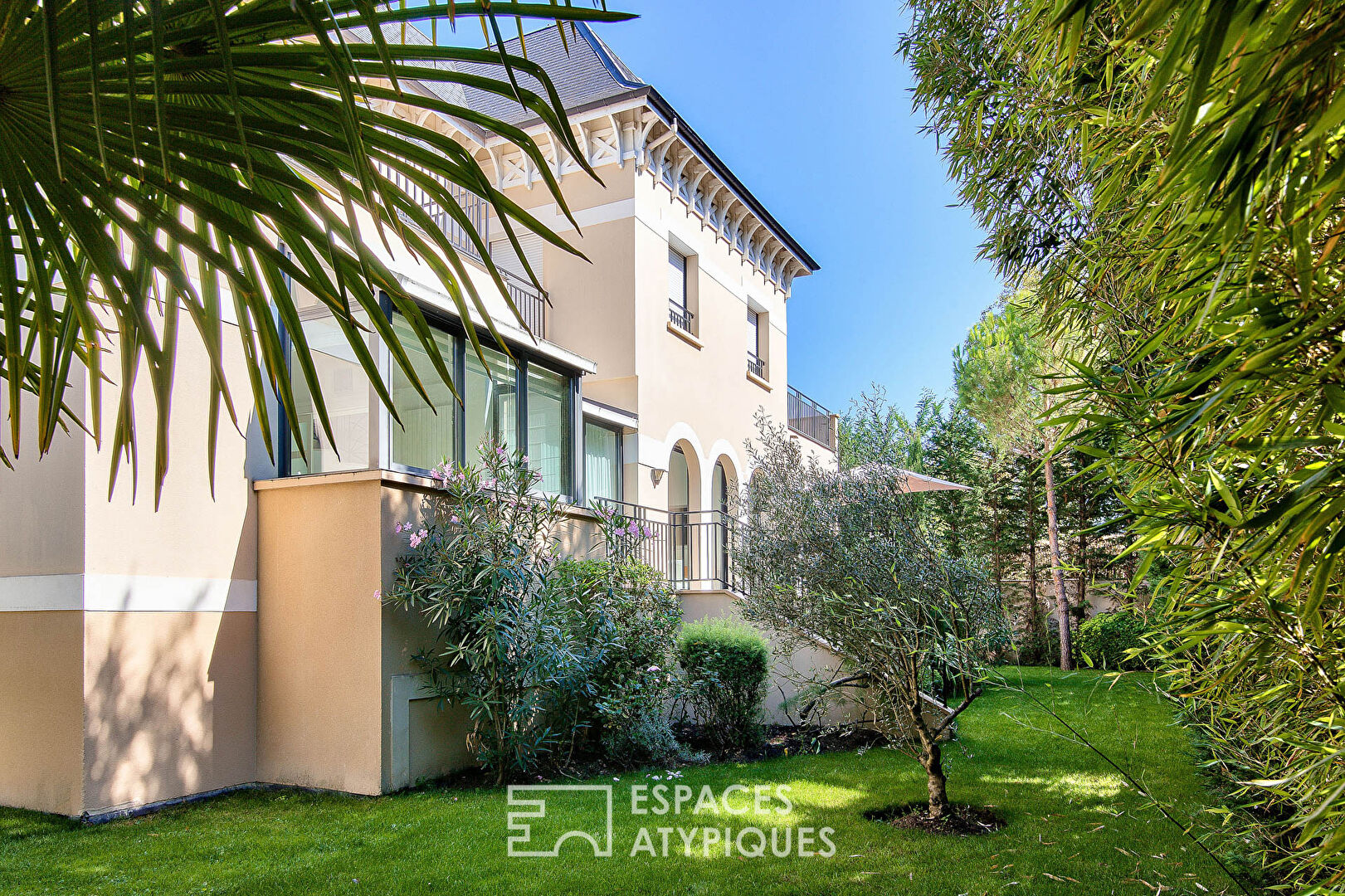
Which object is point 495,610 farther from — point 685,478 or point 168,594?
point 685,478

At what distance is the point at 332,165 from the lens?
1.53m

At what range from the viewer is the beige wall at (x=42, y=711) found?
22.5ft

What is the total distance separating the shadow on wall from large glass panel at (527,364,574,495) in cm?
353

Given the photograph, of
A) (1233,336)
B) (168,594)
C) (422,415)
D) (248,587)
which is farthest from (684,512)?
(1233,336)

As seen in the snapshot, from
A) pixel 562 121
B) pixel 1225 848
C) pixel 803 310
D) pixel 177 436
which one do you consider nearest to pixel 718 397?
pixel 803 310

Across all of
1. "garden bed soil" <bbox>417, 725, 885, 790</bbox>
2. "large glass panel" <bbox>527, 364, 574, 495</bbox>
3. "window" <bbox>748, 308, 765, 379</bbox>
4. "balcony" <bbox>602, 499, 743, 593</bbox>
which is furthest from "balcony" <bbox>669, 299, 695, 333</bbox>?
"garden bed soil" <bbox>417, 725, 885, 790</bbox>

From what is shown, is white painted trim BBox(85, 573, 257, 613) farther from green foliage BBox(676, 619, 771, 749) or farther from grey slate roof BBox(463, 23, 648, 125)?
grey slate roof BBox(463, 23, 648, 125)

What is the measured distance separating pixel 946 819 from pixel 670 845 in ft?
6.53

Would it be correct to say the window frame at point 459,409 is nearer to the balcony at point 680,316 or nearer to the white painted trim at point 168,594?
the white painted trim at point 168,594

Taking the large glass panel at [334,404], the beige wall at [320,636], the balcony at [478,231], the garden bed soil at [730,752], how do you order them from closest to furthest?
the beige wall at [320,636]
the garden bed soil at [730,752]
the large glass panel at [334,404]
the balcony at [478,231]

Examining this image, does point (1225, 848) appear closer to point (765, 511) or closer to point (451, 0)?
point (765, 511)

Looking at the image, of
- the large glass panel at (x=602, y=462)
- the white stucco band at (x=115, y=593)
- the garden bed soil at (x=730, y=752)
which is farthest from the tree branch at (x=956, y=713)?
the large glass panel at (x=602, y=462)

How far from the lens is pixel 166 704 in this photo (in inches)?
292

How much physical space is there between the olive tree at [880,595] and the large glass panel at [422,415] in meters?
3.33
